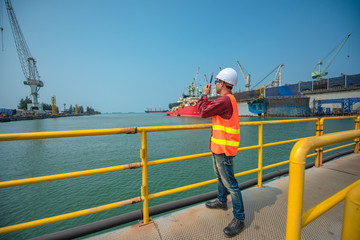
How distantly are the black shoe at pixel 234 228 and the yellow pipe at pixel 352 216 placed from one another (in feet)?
4.52

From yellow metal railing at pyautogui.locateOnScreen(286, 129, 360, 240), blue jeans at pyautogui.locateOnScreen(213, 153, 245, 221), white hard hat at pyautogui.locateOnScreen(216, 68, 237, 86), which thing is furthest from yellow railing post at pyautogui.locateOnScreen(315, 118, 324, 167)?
yellow metal railing at pyautogui.locateOnScreen(286, 129, 360, 240)

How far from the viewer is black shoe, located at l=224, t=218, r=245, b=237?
181 cm

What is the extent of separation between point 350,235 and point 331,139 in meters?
0.51

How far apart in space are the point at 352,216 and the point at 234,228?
146 cm

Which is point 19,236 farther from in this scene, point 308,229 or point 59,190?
point 308,229

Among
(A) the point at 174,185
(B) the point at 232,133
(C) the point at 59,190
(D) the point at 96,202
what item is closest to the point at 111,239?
(B) the point at 232,133

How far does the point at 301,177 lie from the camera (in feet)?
2.69

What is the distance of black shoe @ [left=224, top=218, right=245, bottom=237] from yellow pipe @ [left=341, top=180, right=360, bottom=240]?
1377 millimetres

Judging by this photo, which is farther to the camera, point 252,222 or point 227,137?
point 252,222

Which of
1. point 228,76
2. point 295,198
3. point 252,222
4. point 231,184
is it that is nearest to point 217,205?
point 252,222

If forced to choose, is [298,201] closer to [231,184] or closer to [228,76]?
[231,184]

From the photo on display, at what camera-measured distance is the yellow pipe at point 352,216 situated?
0.64 m

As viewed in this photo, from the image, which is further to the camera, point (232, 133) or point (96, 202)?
point (96, 202)

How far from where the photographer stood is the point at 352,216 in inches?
25.6
